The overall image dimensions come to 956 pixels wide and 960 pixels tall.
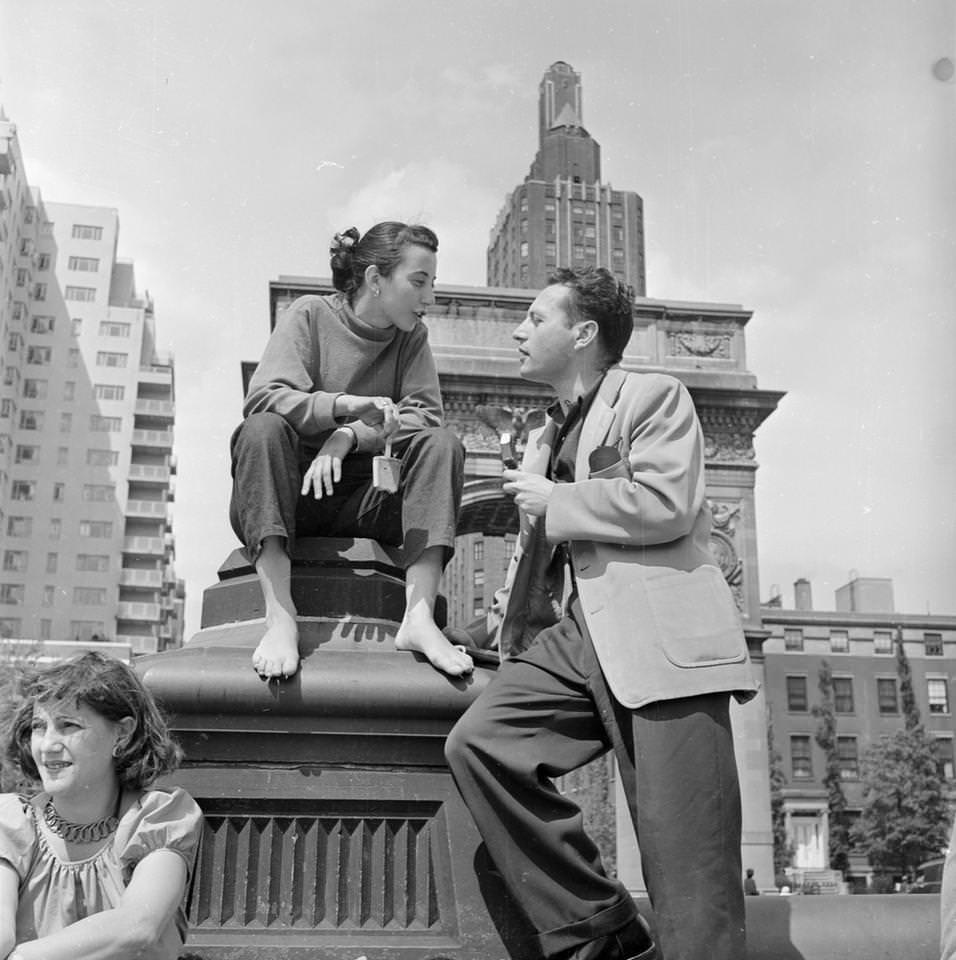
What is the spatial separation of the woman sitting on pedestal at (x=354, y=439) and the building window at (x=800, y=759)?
59.8 meters

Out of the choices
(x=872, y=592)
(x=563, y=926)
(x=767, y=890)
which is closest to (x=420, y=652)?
(x=563, y=926)

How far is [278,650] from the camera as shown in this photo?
11.2ft

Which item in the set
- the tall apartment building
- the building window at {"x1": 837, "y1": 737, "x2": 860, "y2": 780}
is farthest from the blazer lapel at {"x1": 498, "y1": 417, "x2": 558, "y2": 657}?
the tall apartment building

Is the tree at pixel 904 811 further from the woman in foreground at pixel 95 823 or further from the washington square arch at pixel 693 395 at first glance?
the woman in foreground at pixel 95 823

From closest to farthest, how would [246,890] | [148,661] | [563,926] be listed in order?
[563,926] → [246,890] → [148,661]

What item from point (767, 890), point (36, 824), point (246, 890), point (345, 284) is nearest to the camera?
point (36, 824)

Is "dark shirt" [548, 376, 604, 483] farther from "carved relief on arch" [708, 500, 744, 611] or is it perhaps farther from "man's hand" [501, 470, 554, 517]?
"carved relief on arch" [708, 500, 744, 611]

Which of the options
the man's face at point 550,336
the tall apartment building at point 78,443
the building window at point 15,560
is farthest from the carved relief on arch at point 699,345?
the building window at point 15,560

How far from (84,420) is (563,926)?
236ft

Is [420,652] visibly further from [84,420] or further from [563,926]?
[84,420]

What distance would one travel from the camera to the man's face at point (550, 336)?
3457 millimetres

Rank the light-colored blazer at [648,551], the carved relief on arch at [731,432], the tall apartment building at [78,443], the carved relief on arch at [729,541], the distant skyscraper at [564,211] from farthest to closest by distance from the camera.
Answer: the distant skyscraper at [564,211] < the tall apartment building at [78,443] < the carved relief on arch at [731,432] < the carved relief on arch at [729,541] < the light-colored blazer at [648,551]

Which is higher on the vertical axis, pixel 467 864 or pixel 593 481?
pixel 593 481

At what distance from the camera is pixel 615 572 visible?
3.03 m
